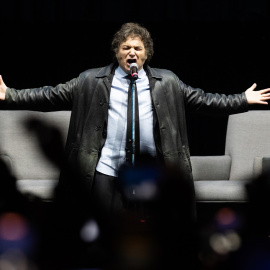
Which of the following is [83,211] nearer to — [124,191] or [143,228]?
[124,191]

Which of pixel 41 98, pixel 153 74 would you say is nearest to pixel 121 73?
pixel 153 74

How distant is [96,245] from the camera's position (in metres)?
1.88

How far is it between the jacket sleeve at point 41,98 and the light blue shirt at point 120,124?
230mm

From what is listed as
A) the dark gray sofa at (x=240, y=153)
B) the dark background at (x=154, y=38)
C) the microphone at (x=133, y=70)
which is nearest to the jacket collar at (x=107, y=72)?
the microphone at (x=133, y=70)

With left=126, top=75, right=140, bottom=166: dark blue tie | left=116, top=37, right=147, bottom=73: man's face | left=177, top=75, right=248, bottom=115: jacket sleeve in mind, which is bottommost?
left=126, top=75, right=140, bottom=166: dark blue tie

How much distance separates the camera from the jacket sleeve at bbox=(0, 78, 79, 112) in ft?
8.60

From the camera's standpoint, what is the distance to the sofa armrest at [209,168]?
3.80 meters

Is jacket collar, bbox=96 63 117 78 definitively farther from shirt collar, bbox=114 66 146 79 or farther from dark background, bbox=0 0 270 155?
dark background, bbox=0 0 270 155

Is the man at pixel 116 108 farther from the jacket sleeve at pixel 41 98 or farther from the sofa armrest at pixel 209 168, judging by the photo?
the sofa armrest at pixel 209 168

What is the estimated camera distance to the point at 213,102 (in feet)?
8.89

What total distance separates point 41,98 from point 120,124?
0.43 metres

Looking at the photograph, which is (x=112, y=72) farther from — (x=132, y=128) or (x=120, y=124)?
(x=132, y=128)

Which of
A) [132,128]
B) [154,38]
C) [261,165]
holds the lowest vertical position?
[261,165]

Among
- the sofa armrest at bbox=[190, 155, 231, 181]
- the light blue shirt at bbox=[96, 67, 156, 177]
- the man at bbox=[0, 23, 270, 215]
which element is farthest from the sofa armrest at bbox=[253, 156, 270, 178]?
the light blue shirt at bbox=[96, 67, 156, 177]
